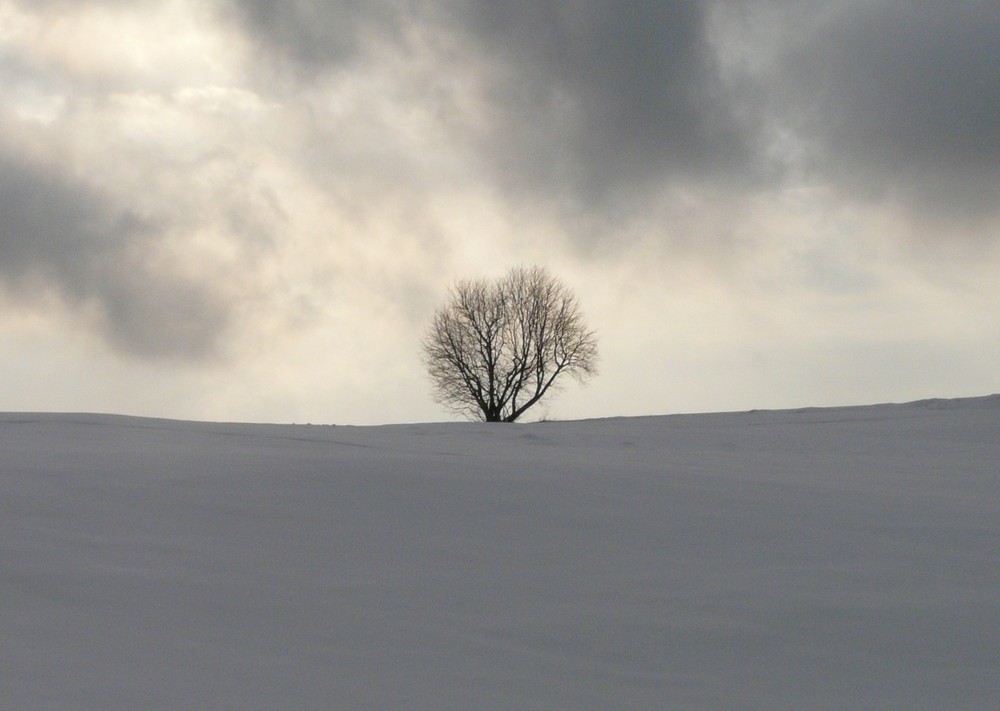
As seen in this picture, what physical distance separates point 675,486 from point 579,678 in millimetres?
1849

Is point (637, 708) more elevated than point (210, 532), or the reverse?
point (210, 532)

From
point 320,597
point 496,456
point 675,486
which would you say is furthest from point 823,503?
point 320,597

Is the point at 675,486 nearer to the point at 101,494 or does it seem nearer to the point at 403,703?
the point at 403,703

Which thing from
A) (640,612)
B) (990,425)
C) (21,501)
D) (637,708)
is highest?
(990,425)

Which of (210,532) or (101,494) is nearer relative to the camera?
(210,532)

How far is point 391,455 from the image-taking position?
487cm

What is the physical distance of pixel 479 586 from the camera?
3006 mm

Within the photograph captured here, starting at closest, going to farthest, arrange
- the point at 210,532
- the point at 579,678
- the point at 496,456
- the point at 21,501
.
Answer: the point at 579,678 < the point at 210,532 < the point at 21,501 < the point at 496,456

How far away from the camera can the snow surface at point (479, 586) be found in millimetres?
2445

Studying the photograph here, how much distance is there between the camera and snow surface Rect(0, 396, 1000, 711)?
8.02ft

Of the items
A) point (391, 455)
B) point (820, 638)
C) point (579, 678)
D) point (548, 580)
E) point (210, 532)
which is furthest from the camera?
point (391, 455)

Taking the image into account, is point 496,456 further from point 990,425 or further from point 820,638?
point 990,425

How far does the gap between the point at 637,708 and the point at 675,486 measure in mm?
1942

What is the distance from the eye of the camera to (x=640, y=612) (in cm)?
286
